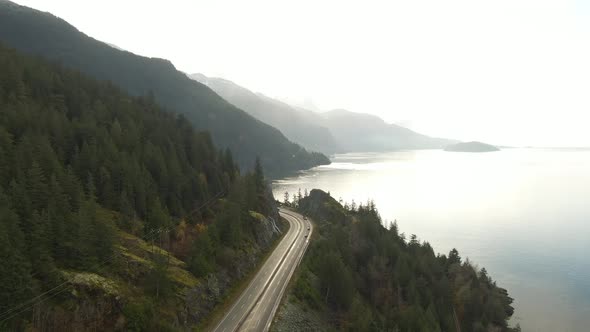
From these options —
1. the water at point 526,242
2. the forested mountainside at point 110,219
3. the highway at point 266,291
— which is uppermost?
the forested mountainside at point 110,219

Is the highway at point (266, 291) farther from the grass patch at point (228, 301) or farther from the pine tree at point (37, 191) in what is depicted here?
the pine tree at point (37, 191)

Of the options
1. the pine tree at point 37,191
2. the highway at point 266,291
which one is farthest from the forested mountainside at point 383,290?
the pine tree at point 37,191

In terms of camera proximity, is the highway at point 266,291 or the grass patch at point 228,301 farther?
the highway at point 266,291

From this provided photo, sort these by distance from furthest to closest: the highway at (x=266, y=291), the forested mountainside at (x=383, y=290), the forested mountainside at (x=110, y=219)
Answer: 1. the forested mountainside at (x=383, y=290)
2. the highway at (x=266, y=291)
3. the forested mountainside at (x=110, y=219)

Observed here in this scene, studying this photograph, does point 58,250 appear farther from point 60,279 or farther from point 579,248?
point 579,248

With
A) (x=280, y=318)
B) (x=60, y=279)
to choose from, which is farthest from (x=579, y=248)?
(x=60, y=279)

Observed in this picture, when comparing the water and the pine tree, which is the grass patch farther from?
the water

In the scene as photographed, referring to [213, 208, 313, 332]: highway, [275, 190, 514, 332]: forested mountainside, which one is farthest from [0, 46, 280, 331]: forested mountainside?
[275, 190, 514, 332]: forested mountainside
